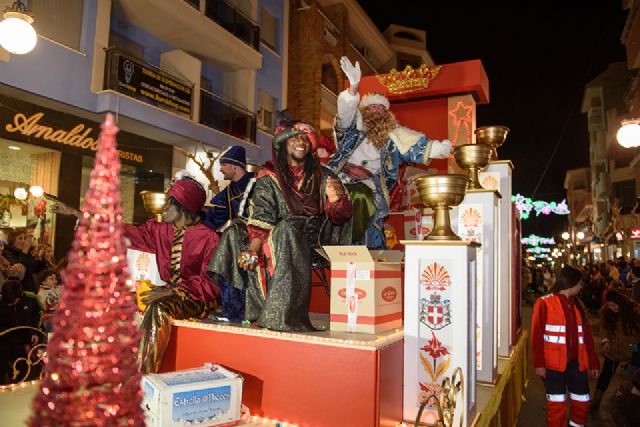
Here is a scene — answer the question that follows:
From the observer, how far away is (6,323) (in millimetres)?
4473

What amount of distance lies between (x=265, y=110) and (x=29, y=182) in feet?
23.1

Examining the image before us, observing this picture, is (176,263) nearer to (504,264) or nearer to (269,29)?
(504,264)

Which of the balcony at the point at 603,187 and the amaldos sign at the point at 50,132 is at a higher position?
the balcony at the point at 603,187

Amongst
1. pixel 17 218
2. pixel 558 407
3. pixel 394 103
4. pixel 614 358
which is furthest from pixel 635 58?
pixel 17 218

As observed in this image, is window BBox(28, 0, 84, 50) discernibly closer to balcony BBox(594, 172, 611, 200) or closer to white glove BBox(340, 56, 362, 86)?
white glove BBox(340, 56, 362, 86)

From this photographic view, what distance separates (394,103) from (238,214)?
3.95 meters

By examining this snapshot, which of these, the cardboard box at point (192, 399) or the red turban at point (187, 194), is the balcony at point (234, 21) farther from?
the cardboard box at point (192, 399)

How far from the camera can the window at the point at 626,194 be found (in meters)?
25.0

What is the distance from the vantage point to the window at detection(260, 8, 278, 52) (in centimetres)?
1442

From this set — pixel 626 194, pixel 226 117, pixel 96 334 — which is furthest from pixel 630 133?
pixel 626 194

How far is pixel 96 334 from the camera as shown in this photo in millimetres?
1752

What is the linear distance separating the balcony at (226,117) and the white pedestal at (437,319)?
9371 millimetres

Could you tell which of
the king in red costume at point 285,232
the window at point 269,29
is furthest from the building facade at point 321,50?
the king in red costume at point 285,232

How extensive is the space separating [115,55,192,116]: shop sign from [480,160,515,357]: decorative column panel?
279 inches
